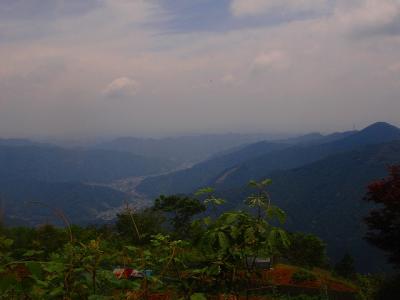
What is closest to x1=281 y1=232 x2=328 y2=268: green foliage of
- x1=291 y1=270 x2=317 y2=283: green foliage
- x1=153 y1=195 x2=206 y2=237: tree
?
x1=153 y1=195 x2=206 y2=237: tree

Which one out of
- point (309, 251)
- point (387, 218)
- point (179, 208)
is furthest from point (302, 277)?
point (179, 208)

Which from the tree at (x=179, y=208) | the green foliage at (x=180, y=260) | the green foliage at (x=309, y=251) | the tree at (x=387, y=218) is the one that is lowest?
the green foliage at (x=309, y=251)

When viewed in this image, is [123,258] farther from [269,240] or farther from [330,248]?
[330,248]

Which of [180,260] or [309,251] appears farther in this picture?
[309,251]

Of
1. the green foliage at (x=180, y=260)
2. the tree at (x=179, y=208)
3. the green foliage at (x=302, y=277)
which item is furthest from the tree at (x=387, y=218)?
the tree at (x=179, y=208)

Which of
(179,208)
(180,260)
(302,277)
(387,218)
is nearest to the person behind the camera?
(180,260)

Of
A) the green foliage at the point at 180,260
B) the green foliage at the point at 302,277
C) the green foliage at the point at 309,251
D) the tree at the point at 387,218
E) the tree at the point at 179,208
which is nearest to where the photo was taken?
the green foliage at the point at 180,260

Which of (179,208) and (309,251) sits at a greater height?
(179,208)

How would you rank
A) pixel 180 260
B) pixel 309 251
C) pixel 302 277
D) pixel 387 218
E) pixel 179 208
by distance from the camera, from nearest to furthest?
pixel 180 260 < pixel 387 218 < pixel 302 277 < pixel 309 251 < pixel 179 208

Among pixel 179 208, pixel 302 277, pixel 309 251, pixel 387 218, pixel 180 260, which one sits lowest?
pixel 309 251

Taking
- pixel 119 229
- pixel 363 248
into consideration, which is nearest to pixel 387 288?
pixel 119 229

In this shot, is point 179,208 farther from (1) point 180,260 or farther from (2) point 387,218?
(1) point 180,260

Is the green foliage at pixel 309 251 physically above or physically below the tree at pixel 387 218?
below

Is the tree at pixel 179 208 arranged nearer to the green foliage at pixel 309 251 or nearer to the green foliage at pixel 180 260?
the green foliage at pixel 309 251
